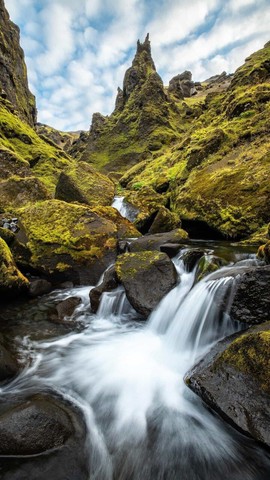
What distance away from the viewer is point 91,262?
10.9 meters

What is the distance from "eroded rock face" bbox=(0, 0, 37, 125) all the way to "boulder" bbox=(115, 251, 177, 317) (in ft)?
128

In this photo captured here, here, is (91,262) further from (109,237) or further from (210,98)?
(210,98)

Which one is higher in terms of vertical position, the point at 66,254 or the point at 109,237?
the point at 109,237

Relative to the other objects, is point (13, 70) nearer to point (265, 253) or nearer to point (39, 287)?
point (39, 287)

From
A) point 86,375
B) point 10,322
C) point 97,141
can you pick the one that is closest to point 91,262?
point 10,322

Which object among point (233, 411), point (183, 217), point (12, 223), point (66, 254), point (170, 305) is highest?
point (183, 217)

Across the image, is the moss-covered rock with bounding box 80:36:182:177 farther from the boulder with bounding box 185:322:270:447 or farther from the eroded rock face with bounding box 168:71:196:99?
the boulder with bounding box 185:322:270:447

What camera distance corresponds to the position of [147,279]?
8148mm

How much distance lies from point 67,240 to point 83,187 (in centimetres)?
705

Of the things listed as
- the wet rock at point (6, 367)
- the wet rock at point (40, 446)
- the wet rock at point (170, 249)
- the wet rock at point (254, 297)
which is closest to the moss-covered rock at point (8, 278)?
the wet rock at point (6, 367)

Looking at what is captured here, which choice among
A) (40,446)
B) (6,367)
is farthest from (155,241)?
(40,446)

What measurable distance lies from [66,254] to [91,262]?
972 mm

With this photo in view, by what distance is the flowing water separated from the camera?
12.5ft

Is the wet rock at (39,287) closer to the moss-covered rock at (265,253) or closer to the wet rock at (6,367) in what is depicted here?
the wet rock at (6,367)
